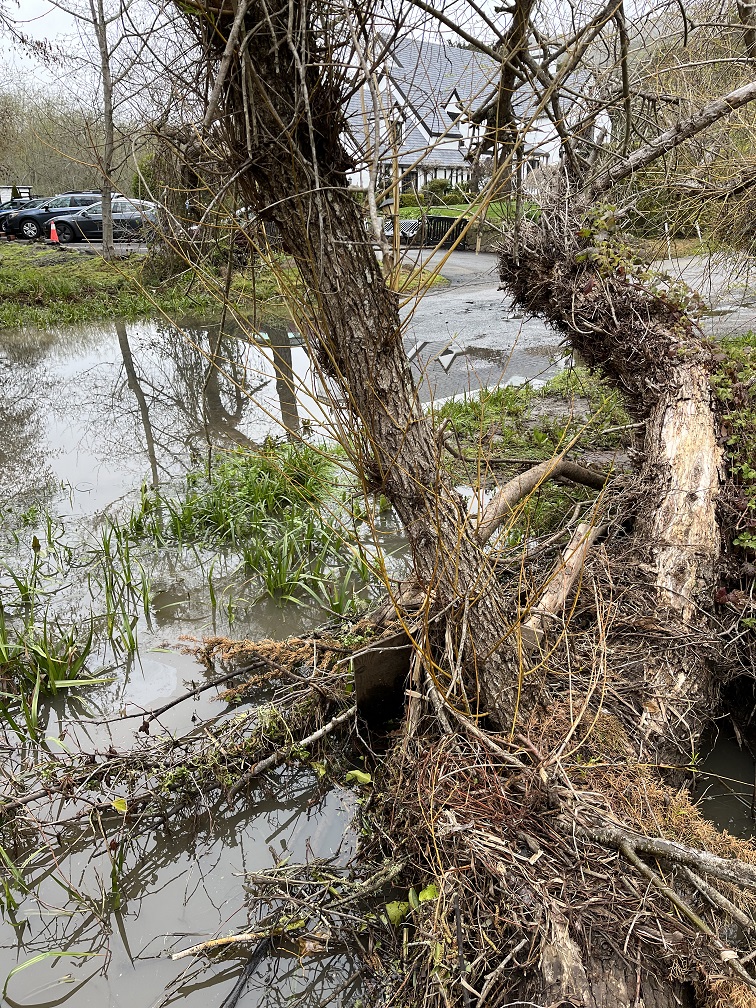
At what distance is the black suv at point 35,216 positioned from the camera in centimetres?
2239

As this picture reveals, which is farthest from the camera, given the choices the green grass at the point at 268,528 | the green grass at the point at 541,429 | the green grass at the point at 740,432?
the green grass at the point at 541,429

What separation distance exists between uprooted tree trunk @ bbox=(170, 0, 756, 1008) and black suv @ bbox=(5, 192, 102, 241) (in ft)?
77.0

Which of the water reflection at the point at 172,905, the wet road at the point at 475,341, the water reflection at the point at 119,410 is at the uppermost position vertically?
the wet road at the point at 475,341

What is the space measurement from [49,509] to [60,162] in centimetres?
2465

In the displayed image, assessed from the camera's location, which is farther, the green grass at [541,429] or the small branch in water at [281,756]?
the green grass at [541,429]

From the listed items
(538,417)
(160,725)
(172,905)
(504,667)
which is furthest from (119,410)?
(504,667)

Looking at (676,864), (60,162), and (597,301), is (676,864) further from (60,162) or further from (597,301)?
(60,162)

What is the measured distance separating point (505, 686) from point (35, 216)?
24791mm

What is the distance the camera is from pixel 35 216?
2238 centimetres

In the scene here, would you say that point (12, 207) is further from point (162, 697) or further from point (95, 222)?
point (162, 697)

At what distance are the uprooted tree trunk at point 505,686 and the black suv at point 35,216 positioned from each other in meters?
23.5

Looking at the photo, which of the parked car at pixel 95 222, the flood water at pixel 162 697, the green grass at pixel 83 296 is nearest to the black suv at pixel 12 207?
the parked car at pixel 95 222

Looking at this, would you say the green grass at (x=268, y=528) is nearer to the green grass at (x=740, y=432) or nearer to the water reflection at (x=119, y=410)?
the water reflection at (x=119, y=410)

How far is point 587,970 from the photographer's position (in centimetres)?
199
